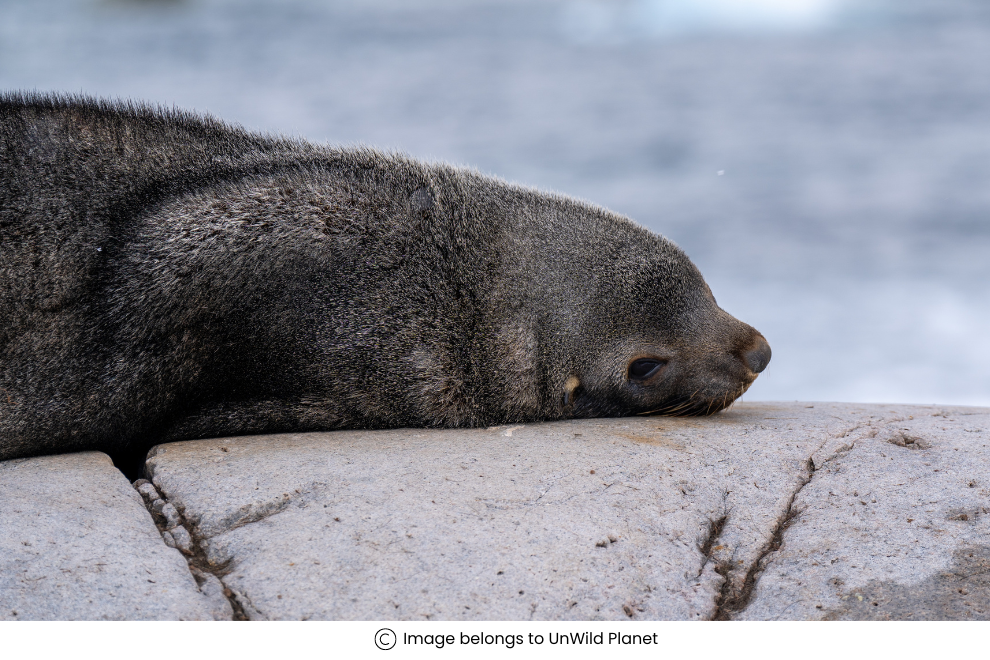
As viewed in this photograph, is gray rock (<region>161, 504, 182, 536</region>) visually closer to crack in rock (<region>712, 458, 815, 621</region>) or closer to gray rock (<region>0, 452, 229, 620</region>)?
gray rock (<region>0, 452, 229, 620</region>)

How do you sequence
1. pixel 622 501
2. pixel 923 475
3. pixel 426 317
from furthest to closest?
pixel 426 317
pixel 923 475
pixel 622 501

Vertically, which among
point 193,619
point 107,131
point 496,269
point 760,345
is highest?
point 107,131

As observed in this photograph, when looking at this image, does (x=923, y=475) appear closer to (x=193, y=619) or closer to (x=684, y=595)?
(x=684, y=595)

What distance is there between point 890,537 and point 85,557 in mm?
3301

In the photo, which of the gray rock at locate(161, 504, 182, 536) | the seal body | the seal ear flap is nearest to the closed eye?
the seal body

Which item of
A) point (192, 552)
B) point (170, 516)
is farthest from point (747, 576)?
point (170, 516)

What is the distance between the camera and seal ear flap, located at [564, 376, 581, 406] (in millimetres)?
6039

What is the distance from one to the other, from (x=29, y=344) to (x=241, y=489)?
1617 millimetres

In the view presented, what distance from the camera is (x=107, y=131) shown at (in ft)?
18.9

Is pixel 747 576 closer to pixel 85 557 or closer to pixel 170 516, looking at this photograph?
pixel 170 516

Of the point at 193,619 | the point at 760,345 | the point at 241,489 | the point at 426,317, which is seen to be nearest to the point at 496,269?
the point at 426,317

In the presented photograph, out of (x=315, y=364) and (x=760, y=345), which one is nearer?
(x=315, y=364)

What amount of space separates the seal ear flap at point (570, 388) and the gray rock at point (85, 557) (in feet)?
8.43

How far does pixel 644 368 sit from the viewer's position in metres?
6.12
